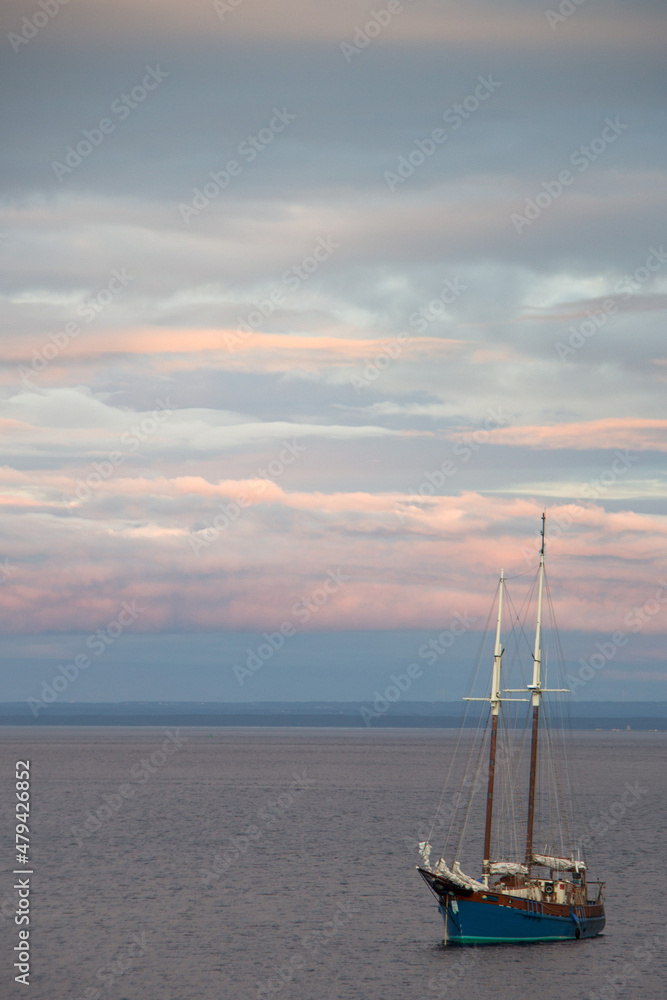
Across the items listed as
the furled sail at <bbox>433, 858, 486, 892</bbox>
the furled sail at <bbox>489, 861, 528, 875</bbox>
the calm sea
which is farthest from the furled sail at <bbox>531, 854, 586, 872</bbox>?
the furled sail at <bbox>433, 858, 486, 892</bbox>

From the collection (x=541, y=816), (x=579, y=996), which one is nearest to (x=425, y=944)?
(x=579, y=996)

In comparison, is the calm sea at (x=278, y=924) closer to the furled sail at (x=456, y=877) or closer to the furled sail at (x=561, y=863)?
the furled sail at (x=456, y=877)

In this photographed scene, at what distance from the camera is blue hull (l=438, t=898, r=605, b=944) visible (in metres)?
76.2

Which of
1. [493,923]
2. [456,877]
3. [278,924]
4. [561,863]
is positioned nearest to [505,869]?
[493,923]

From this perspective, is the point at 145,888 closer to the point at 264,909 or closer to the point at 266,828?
the point at 264,909

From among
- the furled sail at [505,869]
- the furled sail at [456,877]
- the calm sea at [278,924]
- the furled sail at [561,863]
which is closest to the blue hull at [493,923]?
the calm sea at [278,924]

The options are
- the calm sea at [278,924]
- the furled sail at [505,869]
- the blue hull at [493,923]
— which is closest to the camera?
the calm sea at [278,924]

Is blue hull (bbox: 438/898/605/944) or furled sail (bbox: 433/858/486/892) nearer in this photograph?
furled sail (bbox: 433/858/486/892)

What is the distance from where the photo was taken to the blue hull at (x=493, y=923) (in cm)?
7619

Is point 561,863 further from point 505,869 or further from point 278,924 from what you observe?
point 278,924

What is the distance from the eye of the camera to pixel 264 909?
91688 millimetres

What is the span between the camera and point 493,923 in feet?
252

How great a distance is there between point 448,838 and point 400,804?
160 ft

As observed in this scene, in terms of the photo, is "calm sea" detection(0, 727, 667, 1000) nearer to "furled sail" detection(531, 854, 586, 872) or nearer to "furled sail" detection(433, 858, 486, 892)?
"furled sail" detection(433, 858, 486, 892)
